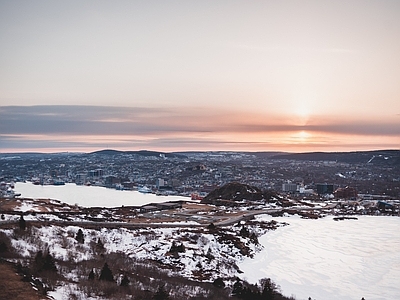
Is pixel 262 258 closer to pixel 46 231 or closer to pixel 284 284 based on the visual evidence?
pixel 284 284

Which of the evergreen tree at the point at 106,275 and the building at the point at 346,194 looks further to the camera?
the building at the point at 346,194

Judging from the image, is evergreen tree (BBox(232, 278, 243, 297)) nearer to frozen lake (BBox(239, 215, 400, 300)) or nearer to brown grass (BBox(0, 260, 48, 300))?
frozen lake (BBox(239, 215, 400, 300))

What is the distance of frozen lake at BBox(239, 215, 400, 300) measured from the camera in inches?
1151

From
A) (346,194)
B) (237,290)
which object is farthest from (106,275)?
(346,194)

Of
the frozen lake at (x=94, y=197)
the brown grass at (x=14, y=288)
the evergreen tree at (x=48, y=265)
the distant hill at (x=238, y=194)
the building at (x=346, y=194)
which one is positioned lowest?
the frozen lake at (x=94, y=197)

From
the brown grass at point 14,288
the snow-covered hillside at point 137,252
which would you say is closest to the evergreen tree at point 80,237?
the snow-covered hillside at point 137,252

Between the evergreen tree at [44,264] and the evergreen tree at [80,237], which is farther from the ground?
the evergreen tree at [44,264]

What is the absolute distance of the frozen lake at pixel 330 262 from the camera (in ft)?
95.9

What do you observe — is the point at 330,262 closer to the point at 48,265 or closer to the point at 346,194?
the point at 48,265

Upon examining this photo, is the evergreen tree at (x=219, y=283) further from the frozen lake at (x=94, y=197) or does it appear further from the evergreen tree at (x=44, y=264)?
the frozen lake at (x=94, y=197)

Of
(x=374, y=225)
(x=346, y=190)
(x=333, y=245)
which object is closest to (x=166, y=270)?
(x=333, y=245)

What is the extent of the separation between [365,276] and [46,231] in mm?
26483

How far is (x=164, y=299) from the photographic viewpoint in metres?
19.8

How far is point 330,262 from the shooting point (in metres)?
37.0
